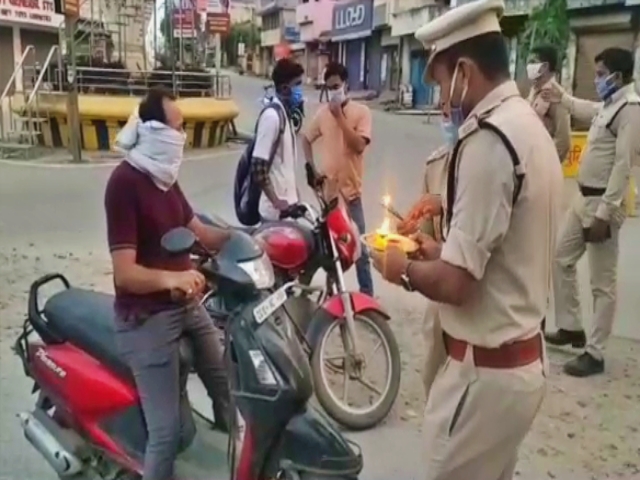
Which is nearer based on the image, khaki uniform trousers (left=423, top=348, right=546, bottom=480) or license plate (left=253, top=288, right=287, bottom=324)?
khaki uniform trousers (left=423, top=348, right=546, bottom=480)

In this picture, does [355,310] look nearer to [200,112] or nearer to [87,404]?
[87,404]

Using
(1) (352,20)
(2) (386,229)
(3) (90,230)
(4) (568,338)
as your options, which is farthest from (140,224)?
(1) (352,20)

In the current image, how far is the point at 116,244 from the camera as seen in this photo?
285 cm

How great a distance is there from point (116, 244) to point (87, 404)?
764mm

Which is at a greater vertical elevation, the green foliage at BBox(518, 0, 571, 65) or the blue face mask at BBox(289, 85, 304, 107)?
the green foliage at BBox(518, 0, 571, 65)

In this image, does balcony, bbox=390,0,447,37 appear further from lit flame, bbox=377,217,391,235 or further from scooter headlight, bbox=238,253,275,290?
lit flame, bbox=377,217,391,235

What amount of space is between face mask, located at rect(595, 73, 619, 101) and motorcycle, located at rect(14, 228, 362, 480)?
8.75 ft

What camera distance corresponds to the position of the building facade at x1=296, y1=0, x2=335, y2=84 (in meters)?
55.8

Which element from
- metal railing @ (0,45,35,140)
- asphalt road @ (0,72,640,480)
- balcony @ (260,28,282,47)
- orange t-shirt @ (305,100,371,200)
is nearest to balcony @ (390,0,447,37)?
asphalt road @ (0,72,640,480)

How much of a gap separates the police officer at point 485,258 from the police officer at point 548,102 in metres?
3.50

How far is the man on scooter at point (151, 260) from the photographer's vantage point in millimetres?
2885

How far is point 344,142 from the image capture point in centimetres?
610

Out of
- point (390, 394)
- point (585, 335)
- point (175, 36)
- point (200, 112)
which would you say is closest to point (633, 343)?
point (585, 335)

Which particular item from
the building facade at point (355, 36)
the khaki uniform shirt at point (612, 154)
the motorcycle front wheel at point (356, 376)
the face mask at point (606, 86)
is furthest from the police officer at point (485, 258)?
the building facade at point (355, 36)
